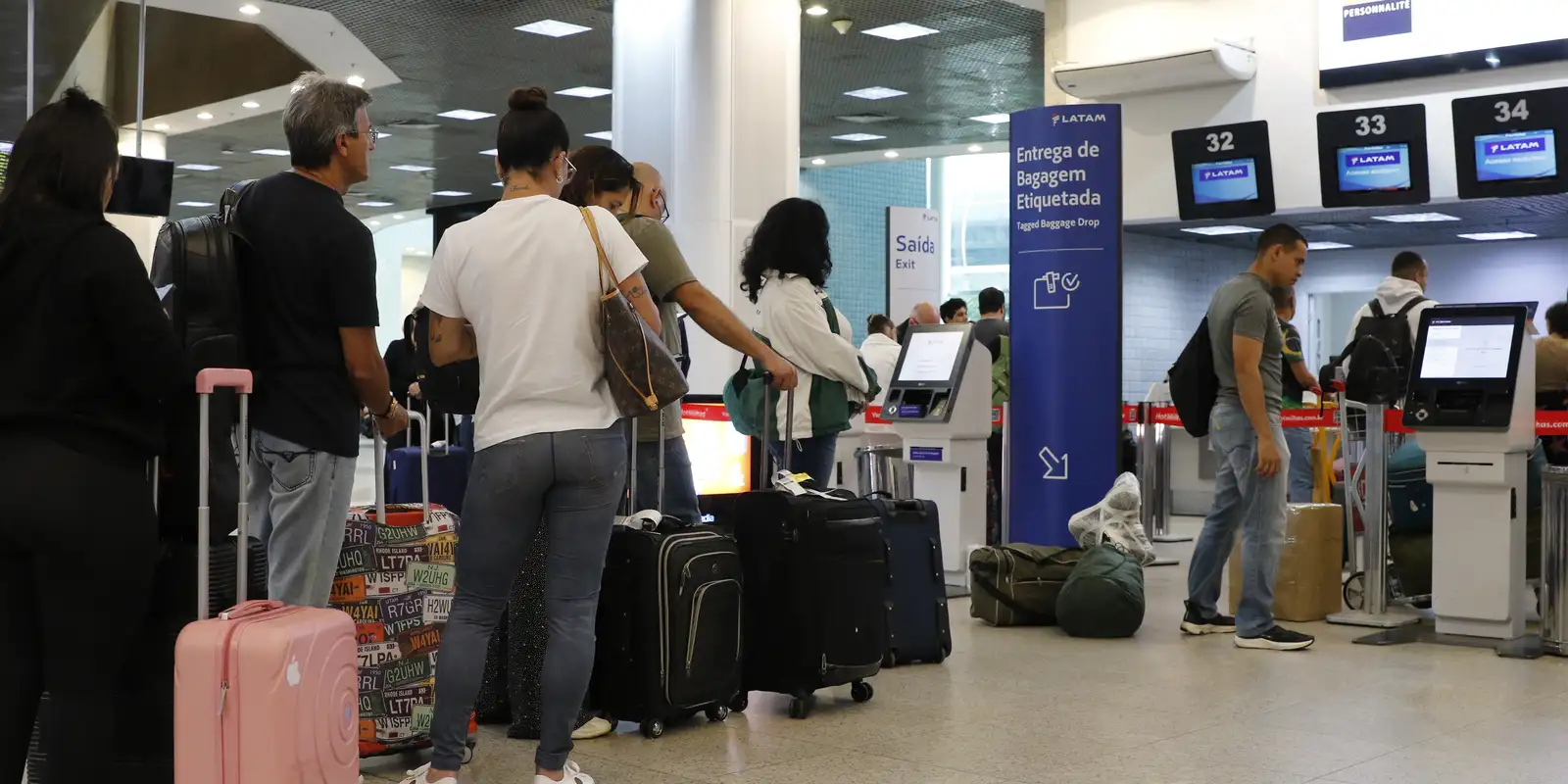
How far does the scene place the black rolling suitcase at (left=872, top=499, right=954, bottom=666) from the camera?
4969 mm

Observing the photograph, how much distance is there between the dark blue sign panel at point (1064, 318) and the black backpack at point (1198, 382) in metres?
1.35

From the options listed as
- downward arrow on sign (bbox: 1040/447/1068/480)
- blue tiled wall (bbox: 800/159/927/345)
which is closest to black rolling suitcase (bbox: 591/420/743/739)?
downward arrow on sign (bbox: 1040/447/1068/480)

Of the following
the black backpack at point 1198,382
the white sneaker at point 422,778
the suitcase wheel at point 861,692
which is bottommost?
the suitcase wheel at point 861,692

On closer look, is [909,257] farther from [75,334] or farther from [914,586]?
[75,334]

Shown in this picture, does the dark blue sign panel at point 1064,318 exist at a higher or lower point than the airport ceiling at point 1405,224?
lower

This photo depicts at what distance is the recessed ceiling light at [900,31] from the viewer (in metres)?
11.4

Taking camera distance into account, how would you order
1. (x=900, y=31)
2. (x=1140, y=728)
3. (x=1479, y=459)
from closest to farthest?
(x=1140, y=728), (x=1479, y=459), (x=900, y=31)

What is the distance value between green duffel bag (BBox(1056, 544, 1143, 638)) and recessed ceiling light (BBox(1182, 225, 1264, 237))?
613cm

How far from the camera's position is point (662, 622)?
3.76 metres

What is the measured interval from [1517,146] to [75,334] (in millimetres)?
8347

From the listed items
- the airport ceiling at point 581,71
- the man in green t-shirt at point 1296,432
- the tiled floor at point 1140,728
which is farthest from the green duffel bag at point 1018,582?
the airport ceiling at point 581,71

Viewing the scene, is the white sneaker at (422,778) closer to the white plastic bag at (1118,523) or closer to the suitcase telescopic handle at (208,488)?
the suitcase telescopic handle at (208,488)

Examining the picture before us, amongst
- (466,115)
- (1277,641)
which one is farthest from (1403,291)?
(466,115)

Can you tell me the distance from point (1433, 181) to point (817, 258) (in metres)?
A: 6.02
